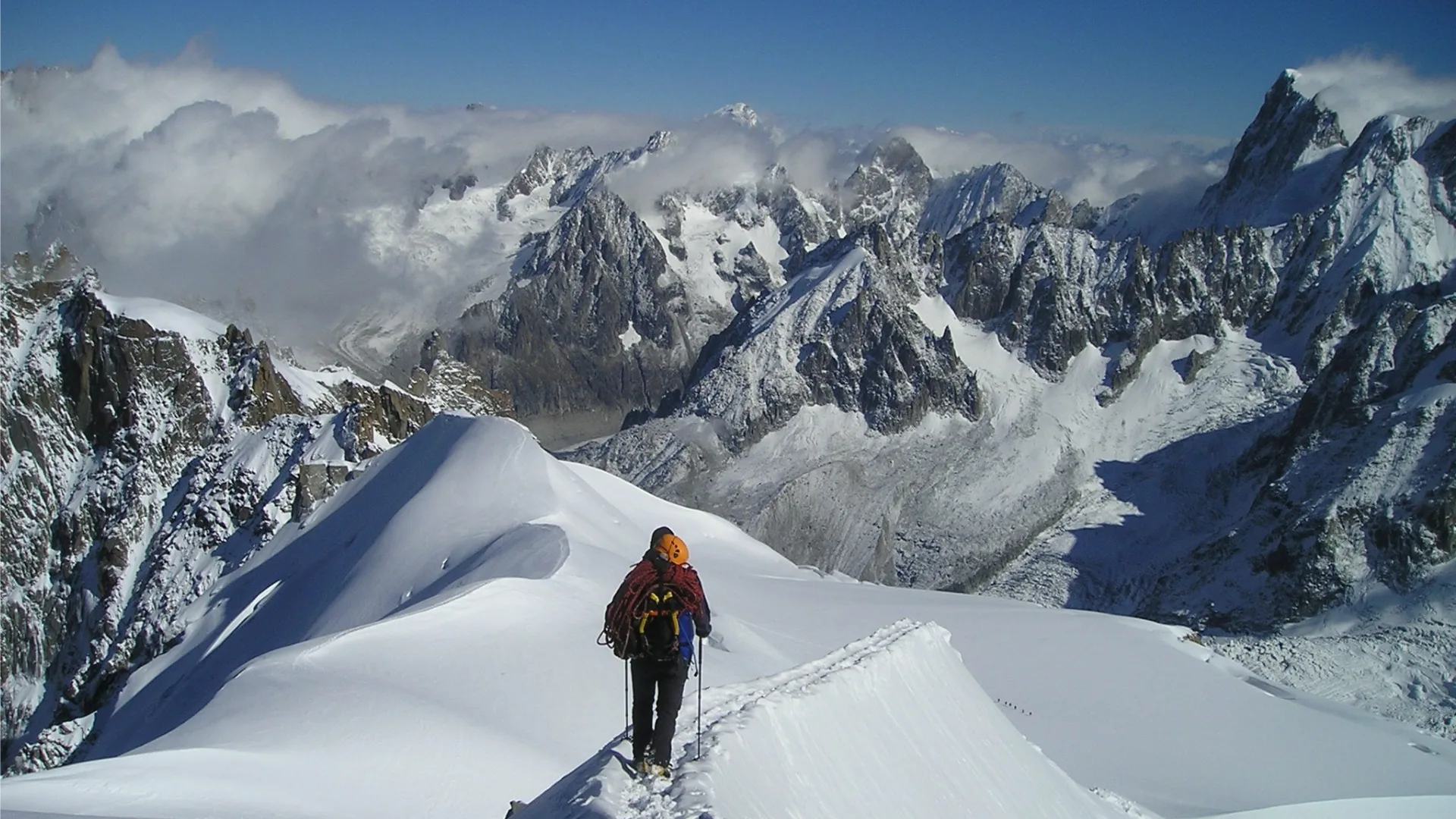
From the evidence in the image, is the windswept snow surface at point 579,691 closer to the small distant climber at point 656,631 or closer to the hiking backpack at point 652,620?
the small distant climber at point 656,631

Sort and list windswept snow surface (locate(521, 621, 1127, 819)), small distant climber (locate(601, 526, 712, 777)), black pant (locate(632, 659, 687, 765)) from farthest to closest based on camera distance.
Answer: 1. small distant climber (locate(601, 526, 712, 777))
2. black pant (locate(632, 659, 687, 765))
3. windswept snow surface (locate(521, 621, 1127, 819))

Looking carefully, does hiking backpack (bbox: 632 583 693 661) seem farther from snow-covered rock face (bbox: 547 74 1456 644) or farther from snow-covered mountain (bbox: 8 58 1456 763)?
snow-covered rock face (bbox: 547 74 1456 644)

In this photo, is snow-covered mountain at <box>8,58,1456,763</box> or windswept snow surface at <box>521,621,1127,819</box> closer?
windswept snow surface at <box>521,621,1127,819</box>

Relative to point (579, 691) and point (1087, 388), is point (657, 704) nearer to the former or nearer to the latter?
point (579, 691)

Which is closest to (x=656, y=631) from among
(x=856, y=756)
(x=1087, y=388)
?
(x=856, y=756)

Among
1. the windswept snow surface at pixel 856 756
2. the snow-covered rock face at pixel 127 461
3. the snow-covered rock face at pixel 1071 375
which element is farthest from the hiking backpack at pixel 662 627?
the snow-covered rock face at pixel 1071 375

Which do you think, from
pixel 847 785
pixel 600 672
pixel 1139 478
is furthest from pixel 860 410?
pixel 847 785

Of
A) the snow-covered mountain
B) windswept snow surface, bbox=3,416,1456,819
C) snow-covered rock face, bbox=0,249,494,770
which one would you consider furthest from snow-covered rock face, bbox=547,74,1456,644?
windswept snow surface, bbox=3,416,1456,819
